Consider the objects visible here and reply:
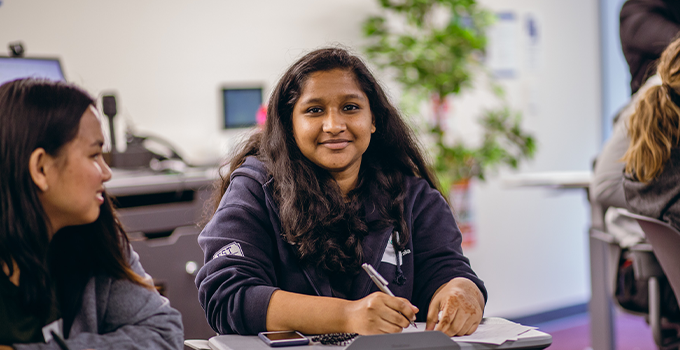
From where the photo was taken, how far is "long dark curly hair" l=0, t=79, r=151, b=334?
2.95ft

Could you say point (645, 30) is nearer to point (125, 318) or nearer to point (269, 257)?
point (269, 257)

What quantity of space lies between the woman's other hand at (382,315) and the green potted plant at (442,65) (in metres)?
2.04

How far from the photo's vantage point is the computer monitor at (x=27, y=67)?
1954mm

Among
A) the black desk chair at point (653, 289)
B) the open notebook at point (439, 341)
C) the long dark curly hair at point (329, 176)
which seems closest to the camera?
the open notebook at point (439, 341)

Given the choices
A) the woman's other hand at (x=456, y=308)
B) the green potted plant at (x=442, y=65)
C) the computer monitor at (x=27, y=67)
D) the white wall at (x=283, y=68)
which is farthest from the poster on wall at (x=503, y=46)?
the woman's other hand at (x=456, y=308)

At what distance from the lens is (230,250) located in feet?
3.80

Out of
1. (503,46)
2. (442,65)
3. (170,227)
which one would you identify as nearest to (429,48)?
(442,65)

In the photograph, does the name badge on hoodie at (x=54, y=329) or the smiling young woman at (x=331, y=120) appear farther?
the smiling young woman at (x=331, y=120)

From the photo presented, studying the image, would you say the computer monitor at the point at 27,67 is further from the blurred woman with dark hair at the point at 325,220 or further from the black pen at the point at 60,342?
the black pen at the point at 60,342

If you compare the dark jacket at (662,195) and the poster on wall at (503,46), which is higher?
the poster on wall at (503,46)

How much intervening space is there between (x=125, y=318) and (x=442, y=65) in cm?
248

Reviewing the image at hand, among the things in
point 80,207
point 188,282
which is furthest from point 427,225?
point 188,282

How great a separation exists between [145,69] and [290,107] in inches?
63.7

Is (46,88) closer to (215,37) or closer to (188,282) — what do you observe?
(188,282)
